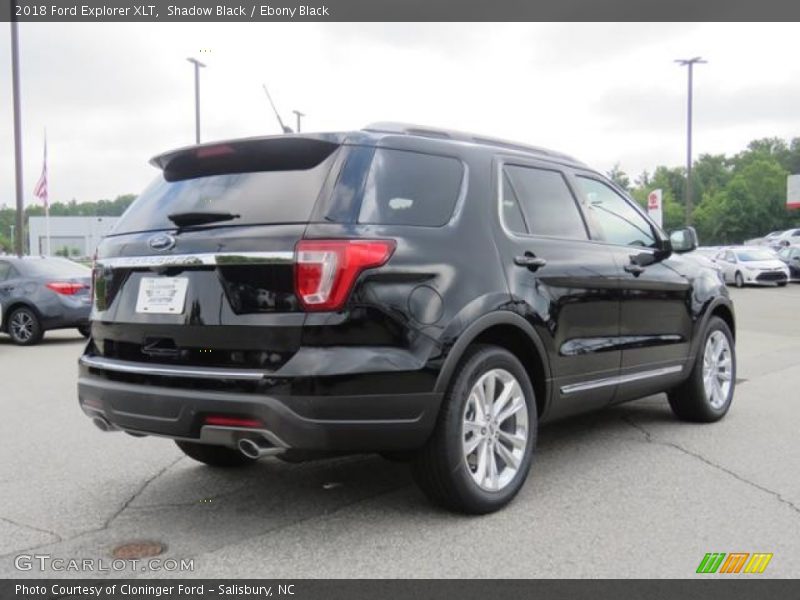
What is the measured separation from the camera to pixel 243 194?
3.64 metres

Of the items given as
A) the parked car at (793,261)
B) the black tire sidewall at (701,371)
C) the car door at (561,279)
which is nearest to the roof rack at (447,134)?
the car door at (561,279)

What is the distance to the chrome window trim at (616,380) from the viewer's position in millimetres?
4463

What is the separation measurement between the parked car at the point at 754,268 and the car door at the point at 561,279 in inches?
949

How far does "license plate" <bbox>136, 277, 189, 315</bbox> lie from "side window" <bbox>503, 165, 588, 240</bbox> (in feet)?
5.59

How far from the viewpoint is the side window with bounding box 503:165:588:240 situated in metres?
4.40

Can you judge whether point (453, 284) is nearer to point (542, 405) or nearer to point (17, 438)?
point (542, 405)

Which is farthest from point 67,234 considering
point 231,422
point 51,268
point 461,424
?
point 461,424

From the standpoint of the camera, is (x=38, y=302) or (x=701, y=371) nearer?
(x=701, y=371)

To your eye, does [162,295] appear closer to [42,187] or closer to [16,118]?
[16,118]

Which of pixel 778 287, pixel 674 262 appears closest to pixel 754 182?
pixel 778 287

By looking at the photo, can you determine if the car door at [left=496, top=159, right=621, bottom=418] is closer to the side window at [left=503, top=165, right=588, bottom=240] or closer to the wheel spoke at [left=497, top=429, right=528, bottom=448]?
the side window at [left=503, top=165, right=588, bottom=240]

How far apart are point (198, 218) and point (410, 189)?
99 cm
